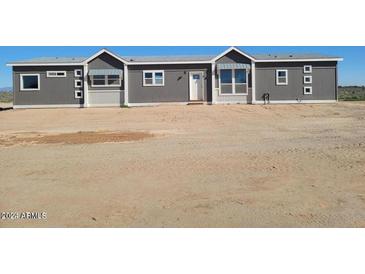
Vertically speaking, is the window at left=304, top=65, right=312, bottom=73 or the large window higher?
the window at left=304, top=65, right=312, bottom=73

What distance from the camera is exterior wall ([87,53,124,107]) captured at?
26734 millimetres

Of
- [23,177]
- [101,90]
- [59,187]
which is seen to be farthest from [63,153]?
[101,90]

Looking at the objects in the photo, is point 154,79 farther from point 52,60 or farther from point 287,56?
point 287,56

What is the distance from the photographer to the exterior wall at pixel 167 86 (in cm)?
2670

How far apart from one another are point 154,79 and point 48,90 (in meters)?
7.03

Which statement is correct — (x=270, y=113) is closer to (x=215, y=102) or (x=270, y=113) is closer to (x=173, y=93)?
(x=215, y=102)

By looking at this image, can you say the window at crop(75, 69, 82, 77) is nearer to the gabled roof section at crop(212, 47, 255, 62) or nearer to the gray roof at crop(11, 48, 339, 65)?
the gray roof at crop(11, 48, 339, 65)

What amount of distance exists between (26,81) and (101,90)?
5030 mm

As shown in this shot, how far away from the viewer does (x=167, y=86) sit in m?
26.8

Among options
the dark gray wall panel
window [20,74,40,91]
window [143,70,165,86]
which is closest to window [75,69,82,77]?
window [20,74,40,91]

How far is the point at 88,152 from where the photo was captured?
10.2 m

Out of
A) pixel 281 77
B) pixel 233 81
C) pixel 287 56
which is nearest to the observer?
pixel 233 81

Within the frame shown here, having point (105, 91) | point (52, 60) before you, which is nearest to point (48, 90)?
point (52, 60)

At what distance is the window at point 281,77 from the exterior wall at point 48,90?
13106mm
